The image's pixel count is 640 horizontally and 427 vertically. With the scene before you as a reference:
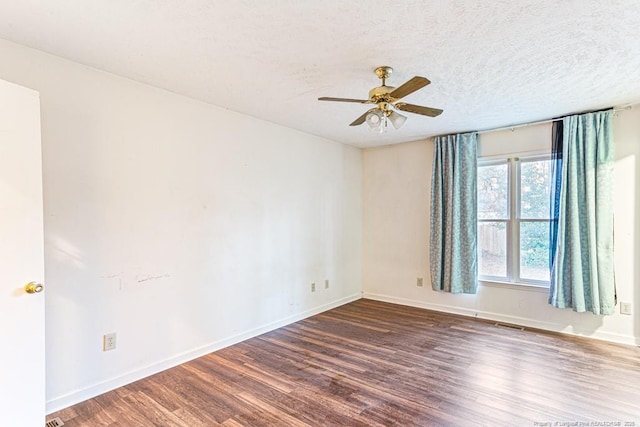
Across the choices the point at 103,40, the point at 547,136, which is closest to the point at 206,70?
the point at 103,40

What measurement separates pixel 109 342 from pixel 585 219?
183 inches

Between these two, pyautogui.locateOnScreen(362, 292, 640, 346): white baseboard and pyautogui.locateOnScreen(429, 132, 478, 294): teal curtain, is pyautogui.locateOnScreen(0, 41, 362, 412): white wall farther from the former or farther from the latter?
pyautogui.locateOnScreen(429, 132, 478, 294): teal curtain

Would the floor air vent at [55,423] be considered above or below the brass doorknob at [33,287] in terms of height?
below

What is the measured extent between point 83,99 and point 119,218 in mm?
913

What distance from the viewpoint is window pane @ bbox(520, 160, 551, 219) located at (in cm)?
401

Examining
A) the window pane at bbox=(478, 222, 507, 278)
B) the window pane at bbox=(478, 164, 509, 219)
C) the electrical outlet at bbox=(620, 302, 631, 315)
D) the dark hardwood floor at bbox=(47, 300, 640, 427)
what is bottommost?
the dark hardwood floor at bbox=(47, 300, 640, 427)

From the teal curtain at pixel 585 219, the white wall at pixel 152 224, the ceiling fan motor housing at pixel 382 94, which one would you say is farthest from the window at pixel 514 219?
the ceiling fan motor housing at pixel 382 94

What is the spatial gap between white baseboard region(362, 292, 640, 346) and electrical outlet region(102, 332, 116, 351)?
12.1 feet

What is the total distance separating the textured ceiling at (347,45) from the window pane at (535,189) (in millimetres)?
970

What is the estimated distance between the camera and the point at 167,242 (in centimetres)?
299

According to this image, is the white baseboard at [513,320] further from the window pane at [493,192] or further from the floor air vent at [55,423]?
the floor air vent at [55,423]

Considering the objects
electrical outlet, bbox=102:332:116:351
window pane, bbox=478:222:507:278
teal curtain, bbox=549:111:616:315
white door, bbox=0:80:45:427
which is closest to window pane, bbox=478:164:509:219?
window pane, bbox=478:222:507:278

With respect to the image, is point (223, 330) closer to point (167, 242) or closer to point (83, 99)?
point (167, 242)

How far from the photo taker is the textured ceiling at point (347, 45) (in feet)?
5.98
